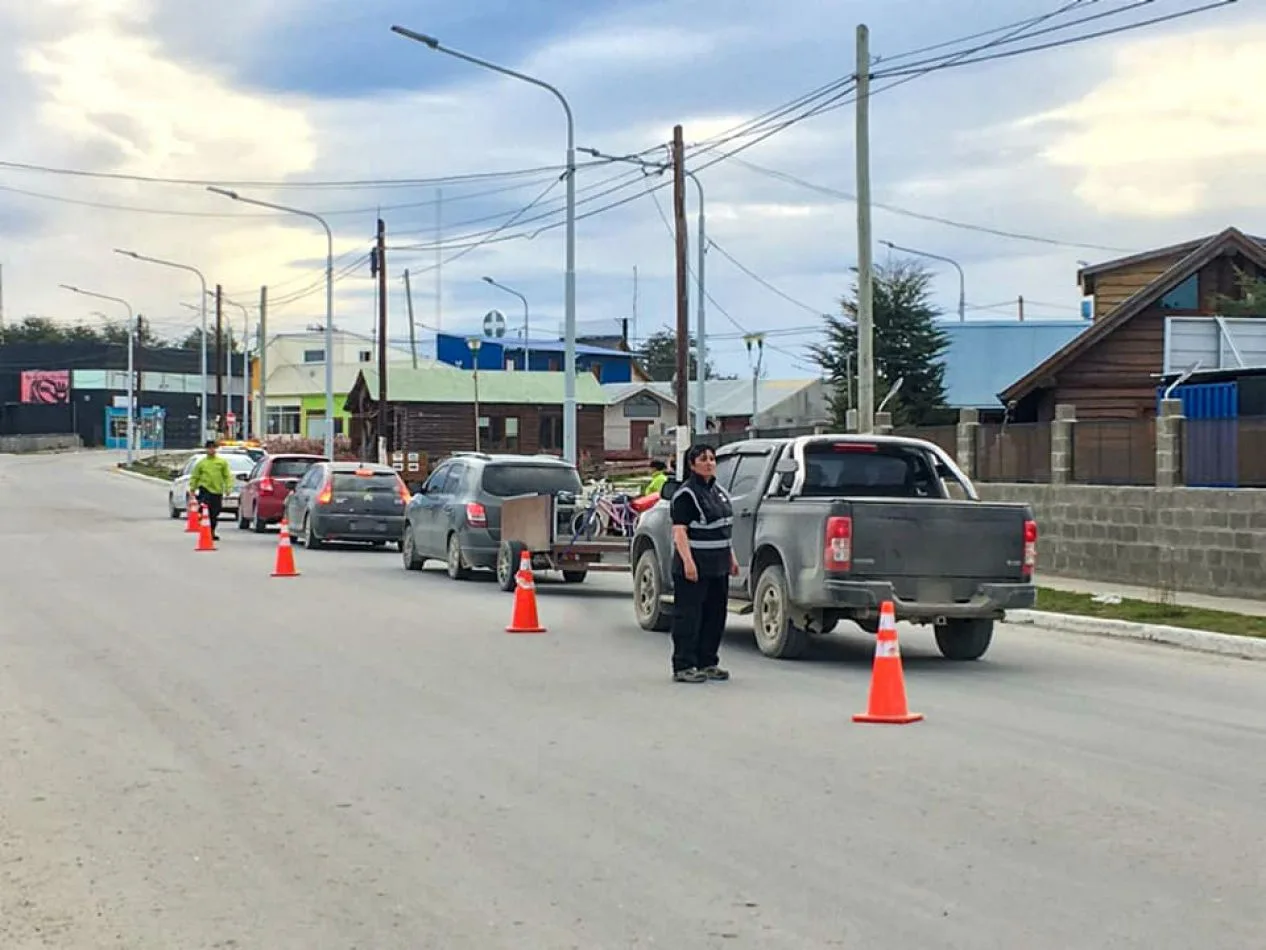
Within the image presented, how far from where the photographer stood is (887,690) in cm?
1063

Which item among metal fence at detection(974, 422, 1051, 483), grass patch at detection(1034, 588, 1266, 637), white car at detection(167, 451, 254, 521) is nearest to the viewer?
grass patch at detection(1034, 588, 1266, 637)

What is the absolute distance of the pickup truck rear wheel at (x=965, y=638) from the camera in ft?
46.5

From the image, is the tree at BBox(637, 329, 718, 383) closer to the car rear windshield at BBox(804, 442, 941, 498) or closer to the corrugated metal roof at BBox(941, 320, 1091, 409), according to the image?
the corrugated metal roof at BBox(941, 320, 1091, 409)

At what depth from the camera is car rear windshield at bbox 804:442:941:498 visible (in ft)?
48.4

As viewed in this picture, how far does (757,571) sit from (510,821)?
688cm

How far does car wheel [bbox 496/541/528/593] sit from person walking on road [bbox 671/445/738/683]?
8.01 metres

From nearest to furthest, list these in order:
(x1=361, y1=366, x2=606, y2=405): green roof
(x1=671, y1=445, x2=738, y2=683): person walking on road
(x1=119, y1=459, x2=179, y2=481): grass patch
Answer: (x1=671, y1=445, x2=738, y2=683): person walking on road, (x1=119, y1=459, x2=179, y2=481): grass patch, (x1=361, y1=366, x2=606, y2=405): green roof

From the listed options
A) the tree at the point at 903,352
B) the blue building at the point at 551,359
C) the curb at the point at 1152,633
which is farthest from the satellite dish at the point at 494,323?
the curb at the point at 1152,633

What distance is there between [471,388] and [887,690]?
214 feet

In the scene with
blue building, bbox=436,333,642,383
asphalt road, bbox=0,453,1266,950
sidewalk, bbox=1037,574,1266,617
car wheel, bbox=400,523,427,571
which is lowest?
asphalt road, bbox=0,453,1266,950

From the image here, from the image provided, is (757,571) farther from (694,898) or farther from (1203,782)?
(694,898)

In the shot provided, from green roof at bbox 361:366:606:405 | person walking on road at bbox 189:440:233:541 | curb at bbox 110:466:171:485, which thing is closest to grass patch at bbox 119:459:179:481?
curb at bbox 110:466:171:485

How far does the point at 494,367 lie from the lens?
4336 inches

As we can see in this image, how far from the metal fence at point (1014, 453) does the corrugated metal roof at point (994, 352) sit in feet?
90.1
